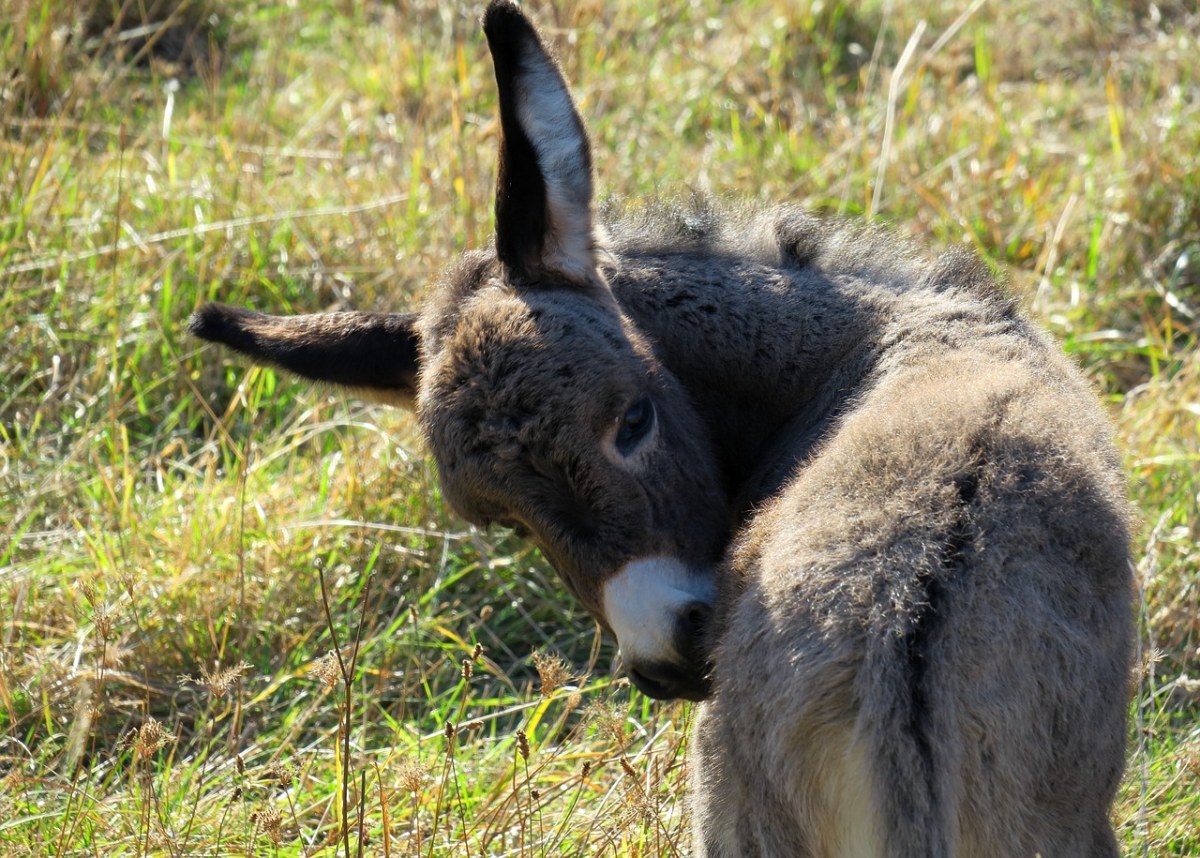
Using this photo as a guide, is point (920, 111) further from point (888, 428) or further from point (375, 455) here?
point (888, 428)

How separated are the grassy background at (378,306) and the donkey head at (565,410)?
300mm

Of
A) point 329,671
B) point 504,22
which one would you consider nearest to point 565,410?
point 329,671

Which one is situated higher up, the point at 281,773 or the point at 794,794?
the point at 794,794

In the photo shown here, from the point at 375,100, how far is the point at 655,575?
5228 millimetres

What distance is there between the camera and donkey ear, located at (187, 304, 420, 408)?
148 inches

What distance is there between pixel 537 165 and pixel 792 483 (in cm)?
108

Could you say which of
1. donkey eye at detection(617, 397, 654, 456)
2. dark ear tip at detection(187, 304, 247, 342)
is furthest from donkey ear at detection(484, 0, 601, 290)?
dark ear tip at detection(187, 304, 247, 342)

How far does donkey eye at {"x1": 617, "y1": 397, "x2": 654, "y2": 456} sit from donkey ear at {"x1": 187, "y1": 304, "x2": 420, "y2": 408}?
2.35 feet

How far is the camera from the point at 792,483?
2.93m

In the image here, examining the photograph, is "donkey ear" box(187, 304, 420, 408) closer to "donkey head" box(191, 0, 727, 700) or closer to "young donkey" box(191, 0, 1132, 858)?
"young donkey" box(191, 0, 1132, 858)

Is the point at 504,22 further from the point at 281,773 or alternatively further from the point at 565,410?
the point at 281,773

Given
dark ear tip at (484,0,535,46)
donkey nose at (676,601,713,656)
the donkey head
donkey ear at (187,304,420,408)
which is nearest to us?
donkey nose at (676,601,713,656)

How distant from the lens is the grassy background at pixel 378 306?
12.6 ft

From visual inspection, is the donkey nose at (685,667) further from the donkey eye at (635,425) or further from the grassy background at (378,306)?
the donkey eye at (635,425)
